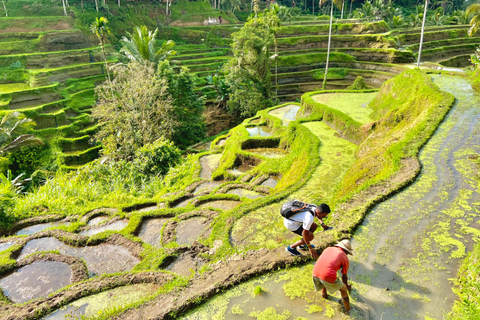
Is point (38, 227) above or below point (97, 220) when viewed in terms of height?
below

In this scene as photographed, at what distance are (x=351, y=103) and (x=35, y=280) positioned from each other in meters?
15.7

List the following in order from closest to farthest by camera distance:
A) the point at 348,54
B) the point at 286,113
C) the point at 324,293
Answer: the point at 324,293, the point at 286,113, the point at 348,54

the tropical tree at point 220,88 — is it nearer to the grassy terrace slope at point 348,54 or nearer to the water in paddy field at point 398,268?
the grassy terrace slope at point 348,54

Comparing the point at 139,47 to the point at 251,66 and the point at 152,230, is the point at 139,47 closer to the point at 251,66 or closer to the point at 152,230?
the point at 251,66

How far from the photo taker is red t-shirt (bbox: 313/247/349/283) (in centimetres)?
385

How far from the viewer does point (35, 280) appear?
→ 7.18 metres

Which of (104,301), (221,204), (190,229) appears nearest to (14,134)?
(221,204)

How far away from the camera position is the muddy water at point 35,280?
22.2 feet

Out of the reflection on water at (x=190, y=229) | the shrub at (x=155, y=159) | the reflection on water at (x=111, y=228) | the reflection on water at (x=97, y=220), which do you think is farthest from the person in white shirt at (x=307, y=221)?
the shrub at (x=155, y=159)

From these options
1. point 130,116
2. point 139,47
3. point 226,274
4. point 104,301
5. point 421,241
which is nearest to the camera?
point 226,274

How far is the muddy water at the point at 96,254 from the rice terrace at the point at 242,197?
1.8 inches

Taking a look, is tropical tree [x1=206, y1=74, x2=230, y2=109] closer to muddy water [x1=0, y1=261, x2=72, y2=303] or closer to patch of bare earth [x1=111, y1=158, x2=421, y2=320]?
muddy water [x1=0, y1=261, x2=72, y2=303]

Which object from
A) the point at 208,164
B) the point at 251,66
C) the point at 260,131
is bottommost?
the point at 208,164

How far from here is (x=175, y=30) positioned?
4516 centimetres
